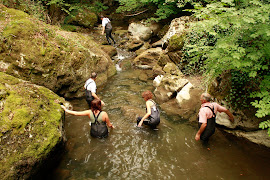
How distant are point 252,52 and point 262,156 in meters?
2.99

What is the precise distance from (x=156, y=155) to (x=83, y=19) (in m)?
17.2

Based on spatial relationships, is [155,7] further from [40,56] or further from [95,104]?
[95,104]

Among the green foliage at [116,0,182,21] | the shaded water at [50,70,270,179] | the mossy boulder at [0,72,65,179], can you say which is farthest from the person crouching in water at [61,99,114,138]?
the green foliage at [116,0,182,21]

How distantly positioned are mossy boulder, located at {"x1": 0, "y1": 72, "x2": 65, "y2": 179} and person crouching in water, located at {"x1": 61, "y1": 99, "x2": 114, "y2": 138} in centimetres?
74

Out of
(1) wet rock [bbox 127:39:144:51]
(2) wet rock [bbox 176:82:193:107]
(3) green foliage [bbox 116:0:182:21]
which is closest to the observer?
(2) wet rock [bbox 176:82:193:107]

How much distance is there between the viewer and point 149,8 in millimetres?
16875

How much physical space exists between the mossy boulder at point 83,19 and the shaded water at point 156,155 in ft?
46.1

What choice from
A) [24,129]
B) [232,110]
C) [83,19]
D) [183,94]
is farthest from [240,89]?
[83,19]

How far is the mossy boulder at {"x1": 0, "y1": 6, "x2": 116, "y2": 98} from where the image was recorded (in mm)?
6086

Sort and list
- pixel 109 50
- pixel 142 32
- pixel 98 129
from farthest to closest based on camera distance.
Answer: pixel 142 32 → pixel 109 50 → pixel 98 129

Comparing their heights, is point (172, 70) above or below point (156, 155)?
above

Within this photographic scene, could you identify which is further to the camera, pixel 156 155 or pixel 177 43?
pixel 177 43

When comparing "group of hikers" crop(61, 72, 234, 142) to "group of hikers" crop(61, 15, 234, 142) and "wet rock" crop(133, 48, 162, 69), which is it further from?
"wet rock" crop(133, 48, 162, 69)

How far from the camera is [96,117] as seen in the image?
464cm
